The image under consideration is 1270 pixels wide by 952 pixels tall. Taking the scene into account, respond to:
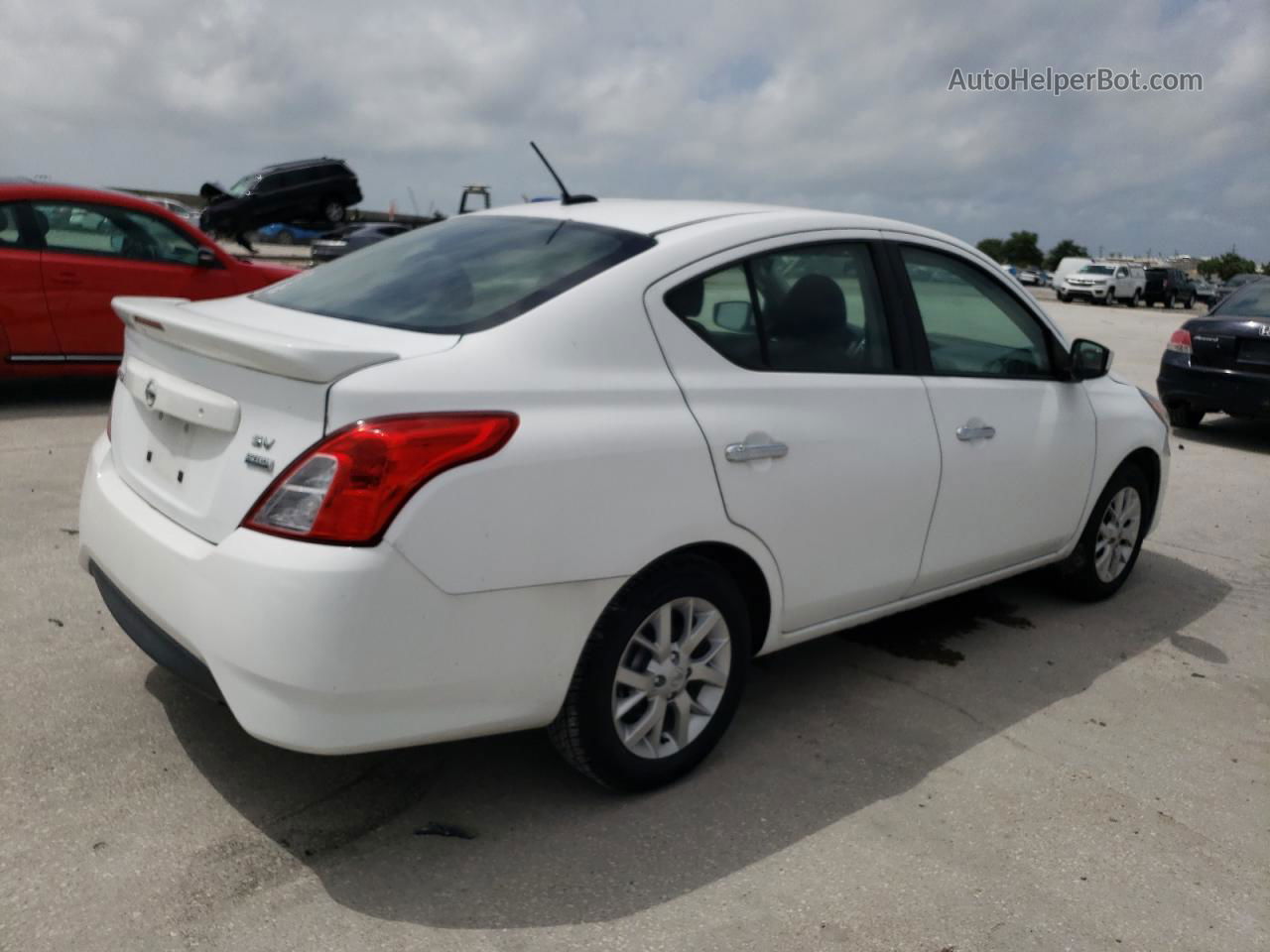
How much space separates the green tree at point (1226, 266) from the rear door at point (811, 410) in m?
126

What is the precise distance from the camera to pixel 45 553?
4.91 metres

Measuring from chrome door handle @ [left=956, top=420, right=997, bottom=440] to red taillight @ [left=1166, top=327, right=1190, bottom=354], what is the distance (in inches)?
269

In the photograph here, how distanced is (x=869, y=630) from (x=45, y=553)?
11.1ft

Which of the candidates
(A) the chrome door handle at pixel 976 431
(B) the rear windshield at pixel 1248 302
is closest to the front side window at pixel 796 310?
(A) the chrome door handle at pixel 976 431

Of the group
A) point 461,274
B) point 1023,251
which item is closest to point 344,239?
point 461,274

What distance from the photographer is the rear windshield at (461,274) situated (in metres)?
3.10

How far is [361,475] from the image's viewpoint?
2.56 metres

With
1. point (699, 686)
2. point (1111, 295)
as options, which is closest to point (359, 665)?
point (699, 686)

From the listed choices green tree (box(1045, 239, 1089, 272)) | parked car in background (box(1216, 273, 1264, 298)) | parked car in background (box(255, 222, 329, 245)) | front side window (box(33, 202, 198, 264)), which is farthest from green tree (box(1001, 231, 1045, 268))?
front side window (box(33, 202, 198, 264))

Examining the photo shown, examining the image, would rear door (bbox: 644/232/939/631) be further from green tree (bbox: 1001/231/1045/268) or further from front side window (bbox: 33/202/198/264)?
green tree (bbox: 1001/231/1045/268)

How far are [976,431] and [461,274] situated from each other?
1.84 meters

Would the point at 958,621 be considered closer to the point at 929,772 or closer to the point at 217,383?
the point at 929,772

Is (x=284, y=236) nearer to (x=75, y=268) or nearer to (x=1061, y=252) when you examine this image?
(x=75, y=268)

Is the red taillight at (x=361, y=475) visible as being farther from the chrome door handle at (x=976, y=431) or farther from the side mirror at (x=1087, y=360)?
the side mirror at (x=1087, y=360)
